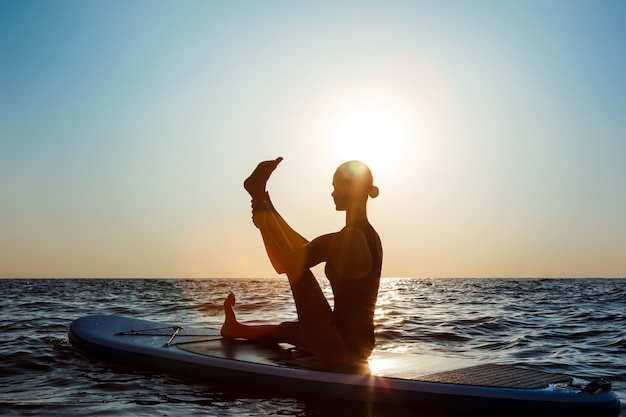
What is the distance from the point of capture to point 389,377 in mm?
4602

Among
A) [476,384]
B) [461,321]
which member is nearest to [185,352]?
[476,384]

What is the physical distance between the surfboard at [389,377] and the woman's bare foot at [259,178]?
1.52 metres

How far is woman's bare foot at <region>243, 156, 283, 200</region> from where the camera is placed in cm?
460

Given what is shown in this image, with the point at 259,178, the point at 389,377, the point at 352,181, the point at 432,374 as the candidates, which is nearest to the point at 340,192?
the point at 352,181

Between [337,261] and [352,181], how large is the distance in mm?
653

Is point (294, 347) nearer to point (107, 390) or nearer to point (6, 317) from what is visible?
point (107, 390)

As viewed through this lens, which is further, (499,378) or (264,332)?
(264,332)

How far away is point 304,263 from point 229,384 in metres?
1.55

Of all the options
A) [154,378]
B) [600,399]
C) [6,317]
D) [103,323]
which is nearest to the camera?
[600,399]

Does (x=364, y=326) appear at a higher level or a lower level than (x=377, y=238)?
lower

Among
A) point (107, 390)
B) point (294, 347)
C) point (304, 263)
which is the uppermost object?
point (304, 263)

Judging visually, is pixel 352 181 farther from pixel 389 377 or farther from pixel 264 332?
pixel 264 332

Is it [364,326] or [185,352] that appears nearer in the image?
[364,326]

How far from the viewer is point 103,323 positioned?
7707 mm
